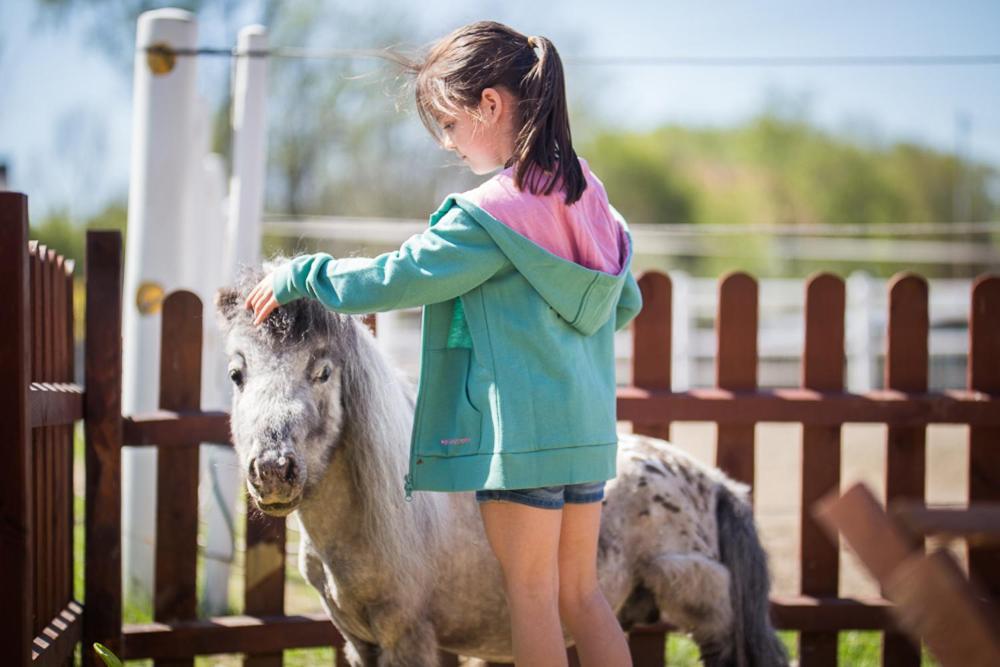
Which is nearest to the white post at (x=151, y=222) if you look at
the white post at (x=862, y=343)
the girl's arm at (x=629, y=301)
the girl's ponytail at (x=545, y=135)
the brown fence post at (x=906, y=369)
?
the girl's arm at (x=629, y=301)

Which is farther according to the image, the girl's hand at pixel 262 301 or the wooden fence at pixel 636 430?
the wooden fence at pixel 636 430

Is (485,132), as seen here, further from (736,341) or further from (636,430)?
(736,341)

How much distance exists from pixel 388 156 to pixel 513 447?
75.7 feet

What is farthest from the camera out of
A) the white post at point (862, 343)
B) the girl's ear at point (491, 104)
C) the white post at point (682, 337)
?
the white post at point (682, 337)

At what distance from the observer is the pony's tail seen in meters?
3.16

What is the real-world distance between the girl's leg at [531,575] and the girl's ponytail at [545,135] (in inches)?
30.7

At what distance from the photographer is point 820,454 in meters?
3.93

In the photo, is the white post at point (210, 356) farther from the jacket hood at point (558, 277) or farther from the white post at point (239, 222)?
the jacket hood at point (558, 277)

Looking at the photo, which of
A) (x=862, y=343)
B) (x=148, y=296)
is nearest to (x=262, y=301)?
(x=148, y=296)

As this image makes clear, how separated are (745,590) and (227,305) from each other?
195 cm

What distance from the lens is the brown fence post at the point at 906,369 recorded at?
3.98 meters

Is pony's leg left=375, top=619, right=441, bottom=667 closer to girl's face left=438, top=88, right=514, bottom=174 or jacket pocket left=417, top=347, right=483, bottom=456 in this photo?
jacket pocket left=417, top=347, right=483, bottom=456

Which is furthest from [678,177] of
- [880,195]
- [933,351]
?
[933,351]

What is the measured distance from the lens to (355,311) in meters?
2.27
